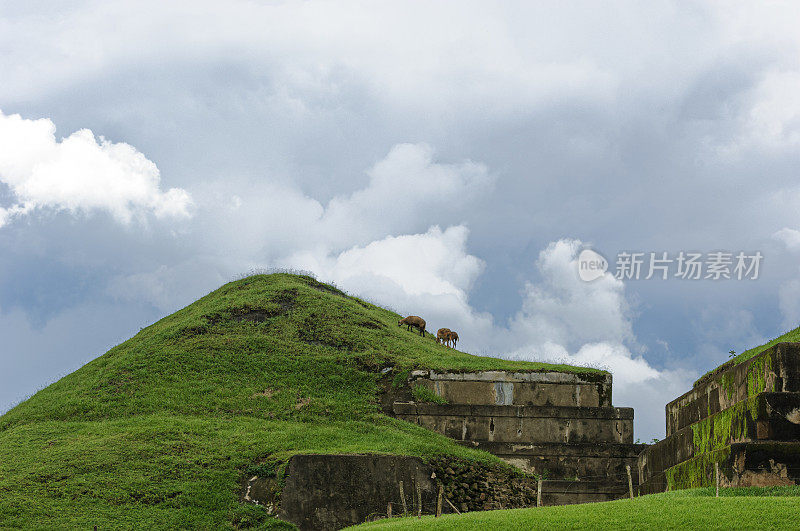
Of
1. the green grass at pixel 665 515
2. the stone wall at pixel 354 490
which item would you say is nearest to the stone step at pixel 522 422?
the stone wall at pixel 354 490

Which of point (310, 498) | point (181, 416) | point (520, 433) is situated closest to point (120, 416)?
point (181, 416)

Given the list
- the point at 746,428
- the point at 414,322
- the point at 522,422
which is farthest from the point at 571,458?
the point at 414,322

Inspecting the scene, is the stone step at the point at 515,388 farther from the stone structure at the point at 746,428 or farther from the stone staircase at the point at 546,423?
the stone structure at the point at 746,428

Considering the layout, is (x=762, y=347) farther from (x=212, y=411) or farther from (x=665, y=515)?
(x=212, y=411)

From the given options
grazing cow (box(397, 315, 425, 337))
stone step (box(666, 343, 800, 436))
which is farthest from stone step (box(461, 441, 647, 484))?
grazing cow (box(397, 315, 425, 337))

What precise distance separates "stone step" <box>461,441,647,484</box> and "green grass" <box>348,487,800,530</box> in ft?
29.1

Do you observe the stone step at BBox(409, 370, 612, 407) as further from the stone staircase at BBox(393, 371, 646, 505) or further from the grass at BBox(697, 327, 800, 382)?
the grass at BBox(697, 327, 800, 382)

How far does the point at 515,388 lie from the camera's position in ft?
83.8

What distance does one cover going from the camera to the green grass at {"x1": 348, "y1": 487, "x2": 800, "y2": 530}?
1219 centimetres

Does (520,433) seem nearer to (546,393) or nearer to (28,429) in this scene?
(546,393)

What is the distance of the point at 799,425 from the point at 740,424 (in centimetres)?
100

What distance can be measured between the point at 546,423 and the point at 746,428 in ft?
31.4

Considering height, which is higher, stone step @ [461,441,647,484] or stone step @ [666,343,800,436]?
stone step @ [666,343,800,436]

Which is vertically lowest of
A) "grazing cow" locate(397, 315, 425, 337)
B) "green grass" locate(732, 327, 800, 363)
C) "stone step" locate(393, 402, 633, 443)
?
"stone step" locate(393, 402, 633, 443)
